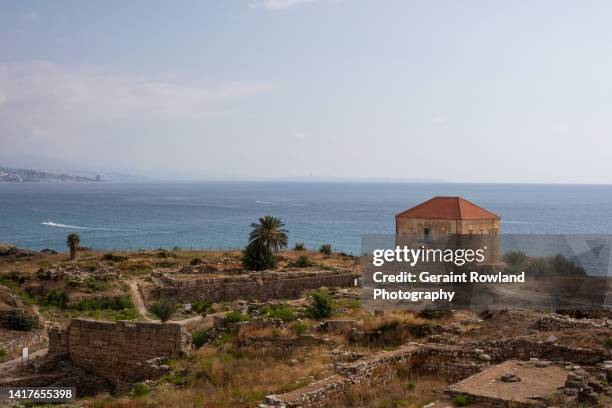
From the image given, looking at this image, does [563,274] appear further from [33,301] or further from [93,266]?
[93,266]

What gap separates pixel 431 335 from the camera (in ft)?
54.7

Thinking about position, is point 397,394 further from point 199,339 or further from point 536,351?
point 199,339

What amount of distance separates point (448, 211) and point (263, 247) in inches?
508

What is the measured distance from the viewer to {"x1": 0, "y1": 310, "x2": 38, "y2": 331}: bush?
24453 mm

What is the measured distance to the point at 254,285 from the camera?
33.0 metres

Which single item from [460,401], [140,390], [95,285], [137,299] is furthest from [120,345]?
[95,285]

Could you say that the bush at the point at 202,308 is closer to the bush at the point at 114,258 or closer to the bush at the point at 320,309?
the bush at the point at 320,309

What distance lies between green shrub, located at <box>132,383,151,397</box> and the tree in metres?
22.7

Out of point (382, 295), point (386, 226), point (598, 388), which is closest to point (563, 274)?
point (382, 295)

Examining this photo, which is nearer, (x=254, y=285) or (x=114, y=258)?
(x=254, y=285)

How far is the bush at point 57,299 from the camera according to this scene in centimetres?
2950

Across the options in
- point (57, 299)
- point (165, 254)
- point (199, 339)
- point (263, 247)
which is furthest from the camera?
point (165, 254)

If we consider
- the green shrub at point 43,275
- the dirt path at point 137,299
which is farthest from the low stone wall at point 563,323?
the green shrub at point 43,275

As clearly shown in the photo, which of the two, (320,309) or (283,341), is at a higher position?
(320,309)
